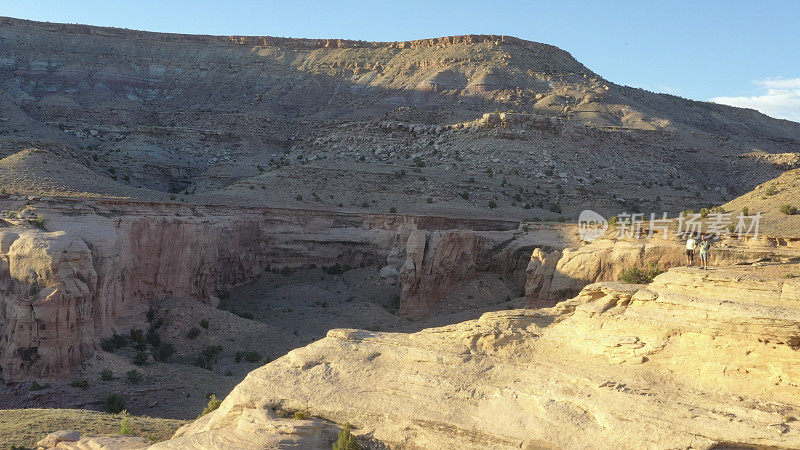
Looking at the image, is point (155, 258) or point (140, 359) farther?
point (155, 258)

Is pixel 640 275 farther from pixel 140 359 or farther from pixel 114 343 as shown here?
pixel 114 343

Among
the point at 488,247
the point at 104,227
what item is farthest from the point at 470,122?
the point at 104,227

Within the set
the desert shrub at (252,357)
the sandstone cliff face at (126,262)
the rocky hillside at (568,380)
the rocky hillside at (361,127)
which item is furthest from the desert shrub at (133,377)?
the rocky hillside at (361,127)

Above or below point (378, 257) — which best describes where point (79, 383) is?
below

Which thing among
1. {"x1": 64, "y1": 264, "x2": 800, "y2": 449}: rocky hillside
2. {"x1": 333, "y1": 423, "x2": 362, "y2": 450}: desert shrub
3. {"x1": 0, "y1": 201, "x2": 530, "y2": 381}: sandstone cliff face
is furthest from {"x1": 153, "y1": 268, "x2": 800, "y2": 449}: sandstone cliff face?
{"x1": 0, "y1": 201, "x2": 530, "y2": 381}: sandstone cliff face

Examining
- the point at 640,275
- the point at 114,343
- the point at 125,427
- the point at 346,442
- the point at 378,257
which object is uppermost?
the point at 640,275

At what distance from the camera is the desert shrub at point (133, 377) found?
21734 millimetres

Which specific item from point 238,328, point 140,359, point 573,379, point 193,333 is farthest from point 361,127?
point 573,379

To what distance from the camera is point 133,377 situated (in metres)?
21.8

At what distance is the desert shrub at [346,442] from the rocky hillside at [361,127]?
21863 millimetres

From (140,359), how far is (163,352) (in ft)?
5.18

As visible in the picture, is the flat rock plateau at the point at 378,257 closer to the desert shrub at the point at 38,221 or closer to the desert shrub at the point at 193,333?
the desert shrub at the point at 38,221

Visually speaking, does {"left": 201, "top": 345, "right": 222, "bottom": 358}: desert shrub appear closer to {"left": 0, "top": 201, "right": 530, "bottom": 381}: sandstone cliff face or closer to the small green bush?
{"left": 0, "top": 201, "right": 530, "bottom": 381}: sandstone cliff face

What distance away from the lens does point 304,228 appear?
37.3 m
